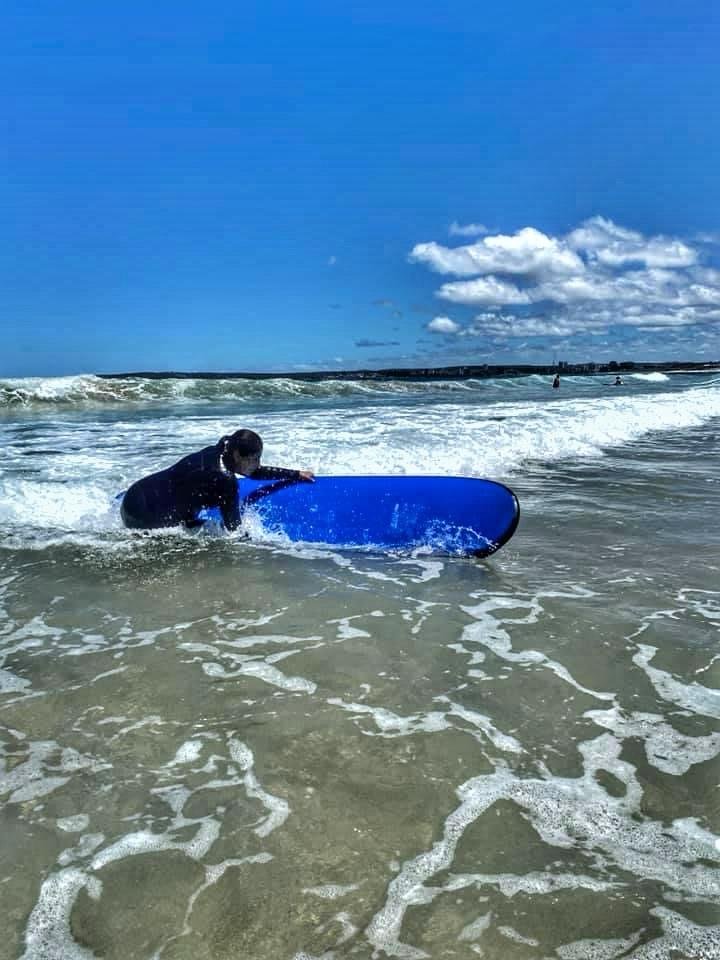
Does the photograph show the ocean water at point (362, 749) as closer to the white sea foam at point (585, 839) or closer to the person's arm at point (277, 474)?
the white sea foam at point (585, 839)

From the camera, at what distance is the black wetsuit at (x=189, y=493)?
19.7ft

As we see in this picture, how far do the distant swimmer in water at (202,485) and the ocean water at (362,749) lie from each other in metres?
0.48

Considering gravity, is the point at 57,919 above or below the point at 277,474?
below

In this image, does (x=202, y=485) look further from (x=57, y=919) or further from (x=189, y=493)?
(x=57, y=919)

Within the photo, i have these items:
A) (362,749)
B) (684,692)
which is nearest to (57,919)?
(362,749)

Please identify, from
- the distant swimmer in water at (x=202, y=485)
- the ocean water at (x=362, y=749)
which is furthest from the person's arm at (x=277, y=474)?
the ocean water at (x=362, y=749)

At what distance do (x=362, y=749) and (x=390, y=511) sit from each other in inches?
134

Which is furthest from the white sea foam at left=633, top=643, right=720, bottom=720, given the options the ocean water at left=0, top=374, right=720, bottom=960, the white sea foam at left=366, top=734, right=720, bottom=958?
the white sea foam at left=366, top=734, right=720, bottom=958

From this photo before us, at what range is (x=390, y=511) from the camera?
19.4ft

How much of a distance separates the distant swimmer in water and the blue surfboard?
0.16 m

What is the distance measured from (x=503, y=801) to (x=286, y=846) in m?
0.75

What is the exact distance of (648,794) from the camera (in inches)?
92.0

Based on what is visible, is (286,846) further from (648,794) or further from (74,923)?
(648,794)

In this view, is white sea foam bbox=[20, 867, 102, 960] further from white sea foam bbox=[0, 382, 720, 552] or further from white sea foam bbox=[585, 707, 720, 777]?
white sea foam bbox=[0, 382, 720, 552]
